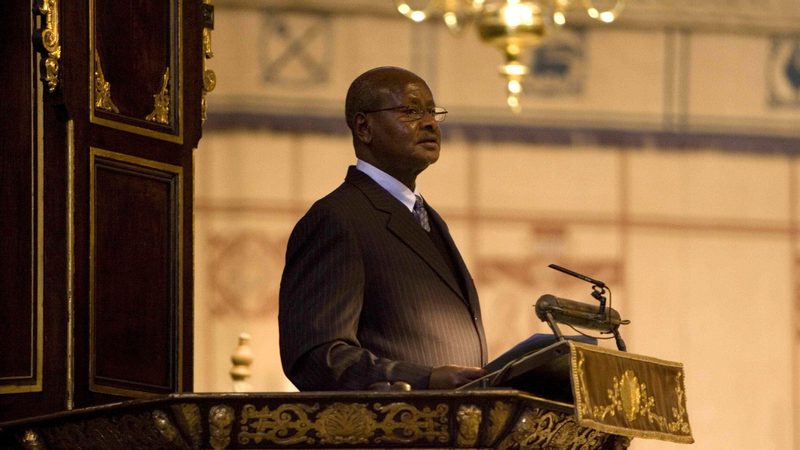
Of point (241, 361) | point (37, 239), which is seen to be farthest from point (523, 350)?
point (241, 361)

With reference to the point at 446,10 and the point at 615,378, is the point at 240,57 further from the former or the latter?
the point at 615,378

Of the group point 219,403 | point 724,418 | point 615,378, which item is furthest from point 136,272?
point 724,418

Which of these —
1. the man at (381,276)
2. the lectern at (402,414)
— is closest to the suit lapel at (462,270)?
the man at (381,276)

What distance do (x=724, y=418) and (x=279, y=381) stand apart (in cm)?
248

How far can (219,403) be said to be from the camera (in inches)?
157

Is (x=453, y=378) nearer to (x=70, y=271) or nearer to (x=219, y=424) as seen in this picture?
(x=219, y=424)

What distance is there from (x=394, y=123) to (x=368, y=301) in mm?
448

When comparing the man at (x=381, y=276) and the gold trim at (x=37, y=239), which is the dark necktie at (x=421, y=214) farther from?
the gold trim at (x=37, y=239)

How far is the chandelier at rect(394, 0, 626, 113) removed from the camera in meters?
9.59

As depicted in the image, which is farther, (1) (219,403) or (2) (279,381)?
(2) (279,381)

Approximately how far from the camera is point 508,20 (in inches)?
376

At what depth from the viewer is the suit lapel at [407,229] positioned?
452 cm

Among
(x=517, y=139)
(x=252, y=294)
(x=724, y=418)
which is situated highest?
(x=517, y=139)

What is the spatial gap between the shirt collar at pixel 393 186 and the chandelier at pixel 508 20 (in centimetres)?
499
